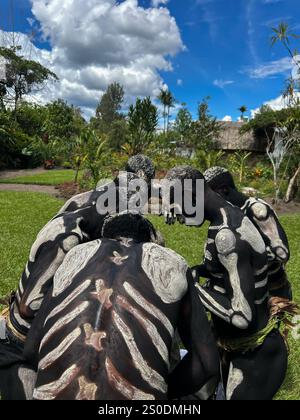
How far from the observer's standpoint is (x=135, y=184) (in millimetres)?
2936

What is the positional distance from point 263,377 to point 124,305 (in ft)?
5.15

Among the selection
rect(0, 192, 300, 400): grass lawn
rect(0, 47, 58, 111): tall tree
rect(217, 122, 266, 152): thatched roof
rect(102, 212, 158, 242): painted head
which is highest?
rect(0, 47, 58, 111): tall tree

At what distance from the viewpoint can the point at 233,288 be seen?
233 cm

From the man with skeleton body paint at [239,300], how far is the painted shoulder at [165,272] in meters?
0.73

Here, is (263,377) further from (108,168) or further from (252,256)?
(108,168)

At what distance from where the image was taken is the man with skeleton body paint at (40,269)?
2.26 metres

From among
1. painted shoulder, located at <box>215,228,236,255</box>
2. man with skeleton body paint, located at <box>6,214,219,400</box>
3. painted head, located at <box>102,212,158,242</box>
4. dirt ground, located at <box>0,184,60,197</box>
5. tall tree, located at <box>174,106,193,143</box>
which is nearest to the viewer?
man with skeleton body paint, located at <box>6,214,219,400</box>

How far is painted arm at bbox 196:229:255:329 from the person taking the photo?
232 centimetres

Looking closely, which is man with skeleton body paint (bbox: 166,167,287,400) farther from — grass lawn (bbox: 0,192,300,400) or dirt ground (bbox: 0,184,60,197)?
dirt ground (bbox: 0,184,60,197)

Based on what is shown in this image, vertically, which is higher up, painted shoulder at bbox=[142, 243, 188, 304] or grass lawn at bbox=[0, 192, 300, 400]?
painted shoulder at bbox=[142, 243, 188, 304]

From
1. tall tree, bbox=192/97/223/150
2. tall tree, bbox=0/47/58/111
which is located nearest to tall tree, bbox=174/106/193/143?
tall tree, bbox=192/97/223/150

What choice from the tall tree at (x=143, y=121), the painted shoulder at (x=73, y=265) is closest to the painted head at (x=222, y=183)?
the painted shoulder at (x=73, y=265)

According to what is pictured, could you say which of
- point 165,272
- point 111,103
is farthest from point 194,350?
point 111,103

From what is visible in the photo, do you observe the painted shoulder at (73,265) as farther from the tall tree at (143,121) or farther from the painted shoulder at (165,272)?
the tall tree at (143,121)
